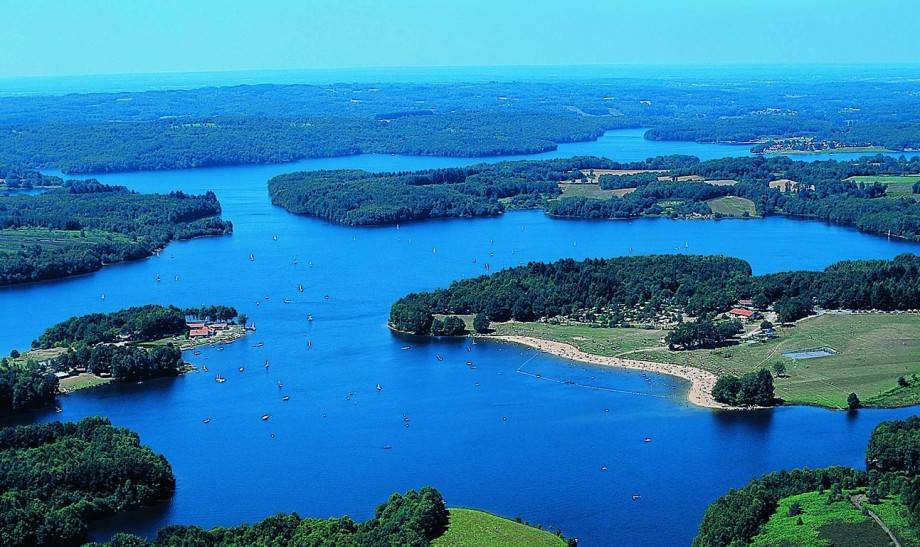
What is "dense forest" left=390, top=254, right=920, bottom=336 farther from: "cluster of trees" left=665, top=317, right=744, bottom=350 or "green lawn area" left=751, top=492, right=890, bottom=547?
"green lawn area" left=751, top=492, right=890, bottom=547

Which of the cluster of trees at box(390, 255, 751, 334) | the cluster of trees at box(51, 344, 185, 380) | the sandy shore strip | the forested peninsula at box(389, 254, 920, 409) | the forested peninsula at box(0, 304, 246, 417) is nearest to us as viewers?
the sandy shore strip

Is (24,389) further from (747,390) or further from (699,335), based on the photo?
(699,335)

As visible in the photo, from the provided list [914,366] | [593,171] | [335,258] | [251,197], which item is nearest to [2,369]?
[335,258]

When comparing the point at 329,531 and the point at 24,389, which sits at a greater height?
the point at 329,531

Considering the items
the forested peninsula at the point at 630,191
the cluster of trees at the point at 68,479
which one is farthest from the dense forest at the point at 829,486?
the forested peninsula at the point at 630,191

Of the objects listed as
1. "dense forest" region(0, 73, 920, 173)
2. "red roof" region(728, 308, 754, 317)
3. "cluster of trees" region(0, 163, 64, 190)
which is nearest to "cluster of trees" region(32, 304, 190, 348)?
"red roof" region(728, 308, 754, 317)

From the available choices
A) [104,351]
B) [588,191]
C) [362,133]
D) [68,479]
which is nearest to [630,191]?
[588,191]
